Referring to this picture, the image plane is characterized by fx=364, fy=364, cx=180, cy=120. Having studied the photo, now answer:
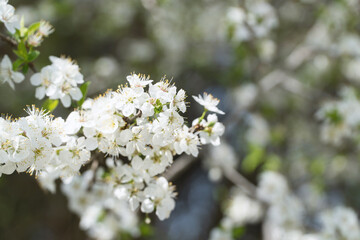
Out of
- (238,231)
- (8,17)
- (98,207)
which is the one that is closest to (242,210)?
(238,231)

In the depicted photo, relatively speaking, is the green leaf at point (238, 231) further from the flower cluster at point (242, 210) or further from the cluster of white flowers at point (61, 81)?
the cluster of white flowers at point (61, 81)

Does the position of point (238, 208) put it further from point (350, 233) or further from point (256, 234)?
point (256, 234)

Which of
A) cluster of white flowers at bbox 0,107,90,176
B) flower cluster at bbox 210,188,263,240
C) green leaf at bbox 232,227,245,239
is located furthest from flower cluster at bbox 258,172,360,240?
cluster of white flowers at bbox 0,107,90,176

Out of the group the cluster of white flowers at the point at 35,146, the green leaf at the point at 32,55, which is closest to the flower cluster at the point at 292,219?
the cluster of white flowers at the point at 35,146

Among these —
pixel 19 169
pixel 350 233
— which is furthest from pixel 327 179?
pixel 19 169

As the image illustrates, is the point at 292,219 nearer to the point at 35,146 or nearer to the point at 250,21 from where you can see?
the point at 250,21

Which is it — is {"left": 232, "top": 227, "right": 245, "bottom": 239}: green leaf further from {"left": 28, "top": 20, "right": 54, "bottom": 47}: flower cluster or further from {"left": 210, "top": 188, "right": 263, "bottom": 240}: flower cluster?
{"left": 28, "top": 20, "right": 54, "bottom": 47}: flower cluster

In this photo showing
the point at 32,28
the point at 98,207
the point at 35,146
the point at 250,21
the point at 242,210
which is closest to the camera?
the point at 35,146
